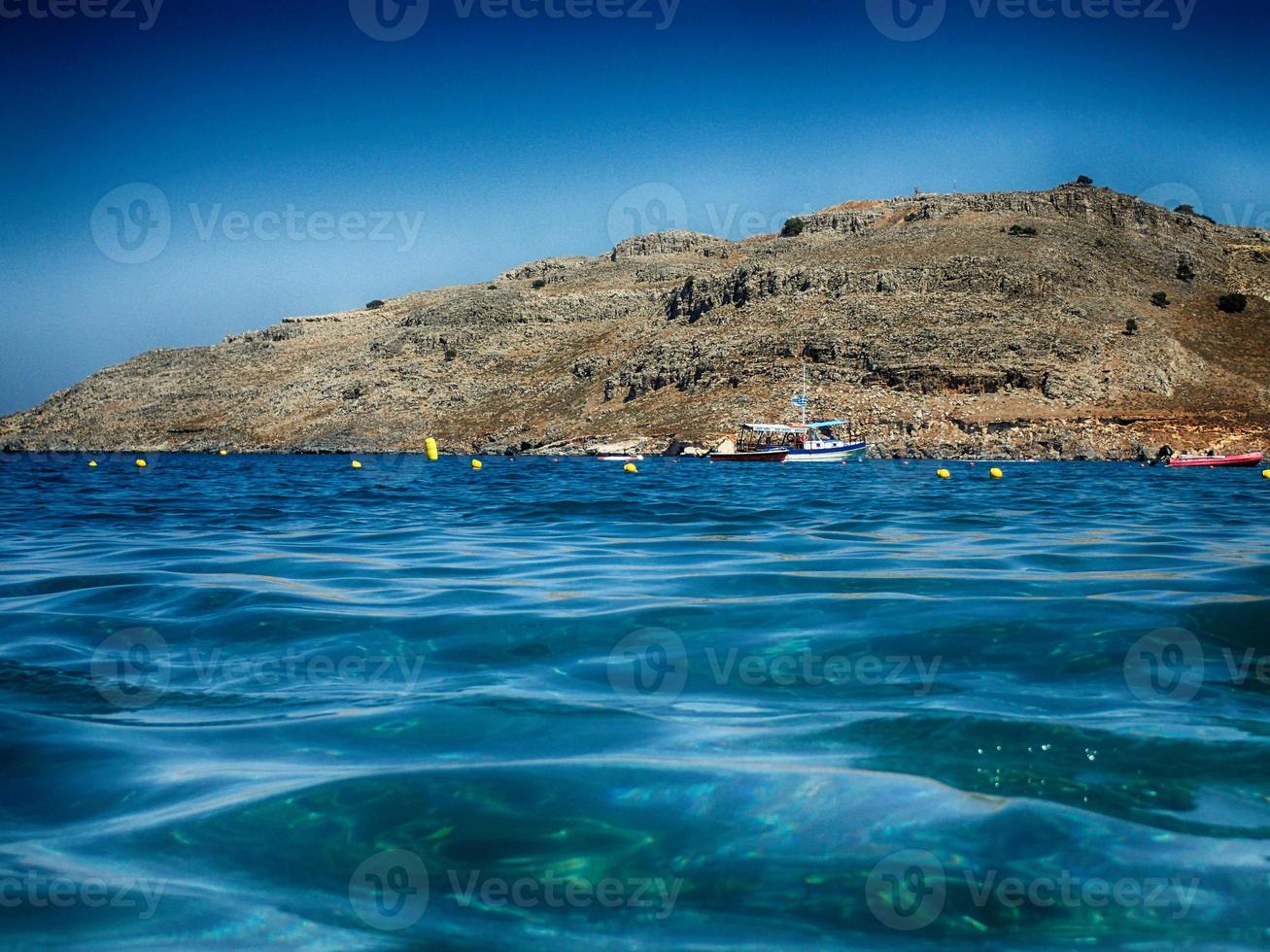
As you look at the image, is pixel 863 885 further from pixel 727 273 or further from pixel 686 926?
pixel 727 273

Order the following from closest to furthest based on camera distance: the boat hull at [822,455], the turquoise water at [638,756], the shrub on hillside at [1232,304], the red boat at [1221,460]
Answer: the turquoise water at [638,756]
the red boat at [1221,460]
the boat hull at [822,455]
the shrub on hillside at [1232,304]

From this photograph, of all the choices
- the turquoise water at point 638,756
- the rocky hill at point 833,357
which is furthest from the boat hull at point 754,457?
the turquoise water at point 638,756

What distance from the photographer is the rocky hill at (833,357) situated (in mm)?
64562

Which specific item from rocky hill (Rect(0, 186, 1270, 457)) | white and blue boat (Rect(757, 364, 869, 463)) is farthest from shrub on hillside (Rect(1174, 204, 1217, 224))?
white and blue boat (Rect(757, 364, 869, 463))

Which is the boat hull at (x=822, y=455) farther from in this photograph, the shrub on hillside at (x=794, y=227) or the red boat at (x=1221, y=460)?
the shrub on hillside at (x=794, y=227)

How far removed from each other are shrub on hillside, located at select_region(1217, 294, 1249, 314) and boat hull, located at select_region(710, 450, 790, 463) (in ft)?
167

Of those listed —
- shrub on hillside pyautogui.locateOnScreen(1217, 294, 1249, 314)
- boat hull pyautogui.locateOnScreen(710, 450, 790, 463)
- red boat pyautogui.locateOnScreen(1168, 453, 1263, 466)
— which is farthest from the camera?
shrub on hillside pyautogui.locateOnScreen(1217, 294, 1249, 314)

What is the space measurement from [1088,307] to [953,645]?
76400mm

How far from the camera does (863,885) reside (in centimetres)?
325

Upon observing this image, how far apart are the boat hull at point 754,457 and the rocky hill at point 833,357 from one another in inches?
481

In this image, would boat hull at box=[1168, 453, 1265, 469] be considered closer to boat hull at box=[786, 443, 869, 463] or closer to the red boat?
the red boat

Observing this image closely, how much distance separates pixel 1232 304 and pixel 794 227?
42649 millimetres

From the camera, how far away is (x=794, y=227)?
351 ft

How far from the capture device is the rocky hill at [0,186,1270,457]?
64562 millimetres
